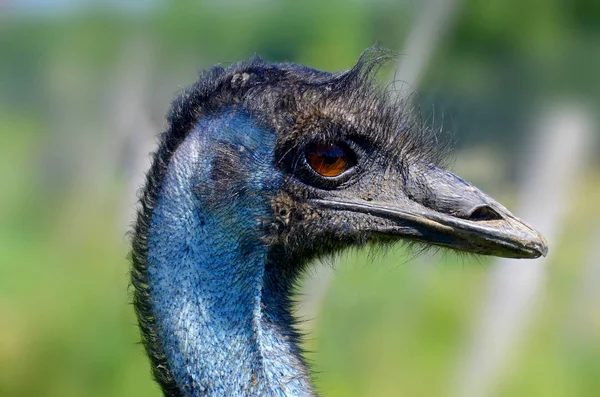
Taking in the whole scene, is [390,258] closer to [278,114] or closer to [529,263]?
[529,263]

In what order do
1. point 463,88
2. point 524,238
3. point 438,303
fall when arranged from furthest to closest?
point 438,303, point 463,88, point 524,238

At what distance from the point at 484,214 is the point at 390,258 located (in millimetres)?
4153

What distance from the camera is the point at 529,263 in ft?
24.2

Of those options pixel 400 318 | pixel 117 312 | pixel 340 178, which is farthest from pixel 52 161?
pixel 340 178

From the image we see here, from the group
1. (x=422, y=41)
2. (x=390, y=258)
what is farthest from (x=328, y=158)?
(x=422, y=41)

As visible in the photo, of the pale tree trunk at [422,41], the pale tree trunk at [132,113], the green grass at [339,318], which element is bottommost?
the green grass at [339,318]

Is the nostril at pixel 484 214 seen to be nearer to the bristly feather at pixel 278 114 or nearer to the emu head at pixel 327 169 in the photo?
the emu head at pixel 327 169

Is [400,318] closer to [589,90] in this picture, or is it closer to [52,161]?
[589,90]

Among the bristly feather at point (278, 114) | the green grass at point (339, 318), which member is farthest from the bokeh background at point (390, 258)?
the bristly feather at point (278, 114)

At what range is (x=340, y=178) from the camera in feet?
7.96

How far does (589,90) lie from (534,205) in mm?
1137

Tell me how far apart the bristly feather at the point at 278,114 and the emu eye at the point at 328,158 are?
0.03 metres

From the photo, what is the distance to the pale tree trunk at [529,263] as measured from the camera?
24.0 feet

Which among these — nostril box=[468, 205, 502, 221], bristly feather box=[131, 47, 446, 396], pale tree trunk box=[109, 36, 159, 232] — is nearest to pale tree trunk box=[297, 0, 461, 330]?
pale tree trunk box=[109, 36, 159, 232]
